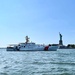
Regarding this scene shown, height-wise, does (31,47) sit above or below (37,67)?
above

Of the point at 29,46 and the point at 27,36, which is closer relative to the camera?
the point at 29,46

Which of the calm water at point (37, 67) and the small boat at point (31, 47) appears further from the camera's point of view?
the small boat at point (31, 47)

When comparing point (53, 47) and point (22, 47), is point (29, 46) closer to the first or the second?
point (22, 47)

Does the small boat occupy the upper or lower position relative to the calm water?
upper

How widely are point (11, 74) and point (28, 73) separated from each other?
1483 mm

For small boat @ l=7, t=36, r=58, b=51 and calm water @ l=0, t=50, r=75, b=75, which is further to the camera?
small boat @ l=7, t=36, r=58, b=51

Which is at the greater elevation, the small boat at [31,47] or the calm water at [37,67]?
the small boat at [31,47]

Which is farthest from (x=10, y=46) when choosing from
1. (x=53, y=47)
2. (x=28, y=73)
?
(x=28, y=73)

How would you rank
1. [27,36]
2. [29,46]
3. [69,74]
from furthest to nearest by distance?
[27,36] < [29,46] < [69,74]

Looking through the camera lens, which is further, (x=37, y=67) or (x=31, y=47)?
(x=31, y=47)

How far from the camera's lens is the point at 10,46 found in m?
130

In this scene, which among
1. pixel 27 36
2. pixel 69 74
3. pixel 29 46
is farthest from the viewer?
pixel 27 36

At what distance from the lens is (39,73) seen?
73.6 ft

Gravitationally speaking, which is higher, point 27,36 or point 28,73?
point 27,36
